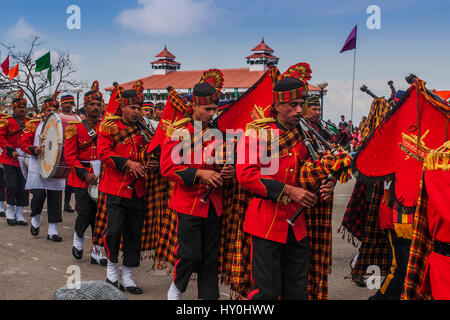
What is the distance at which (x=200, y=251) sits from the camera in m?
4.35

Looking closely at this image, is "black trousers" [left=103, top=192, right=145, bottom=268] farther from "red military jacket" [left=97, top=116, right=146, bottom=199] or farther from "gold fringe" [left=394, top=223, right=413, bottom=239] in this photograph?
"gold fringe" [left=394, top=223, right=413, bottom=239]

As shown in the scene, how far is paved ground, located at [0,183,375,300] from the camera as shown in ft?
17.2

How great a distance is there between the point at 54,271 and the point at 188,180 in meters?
2.71

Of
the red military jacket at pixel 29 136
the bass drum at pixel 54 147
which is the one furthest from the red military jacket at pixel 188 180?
the red military jacket at pixel 29 136

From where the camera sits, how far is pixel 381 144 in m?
4.41

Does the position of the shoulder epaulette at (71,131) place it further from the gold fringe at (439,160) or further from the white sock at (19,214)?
the gold fringe at (439,160)

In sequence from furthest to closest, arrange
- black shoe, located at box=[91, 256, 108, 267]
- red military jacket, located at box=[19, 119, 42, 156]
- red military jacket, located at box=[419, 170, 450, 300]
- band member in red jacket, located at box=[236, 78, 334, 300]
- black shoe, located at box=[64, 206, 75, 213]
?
1. black shoe, located at box=[64, 206, 75, 213]
2. red military jacket, located at box=[19, 119, 42, 156]
3. black shoe, located at box=[91, 256, 108, 267]
4. band member in red jacket, located at box=[236, 78, 334, 300]
5. red military jacket, located at box=[419, 170, 450, 300]

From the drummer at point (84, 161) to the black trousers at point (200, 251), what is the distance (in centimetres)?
240

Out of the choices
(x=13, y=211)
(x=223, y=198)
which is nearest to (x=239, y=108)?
(x=223, y=198)

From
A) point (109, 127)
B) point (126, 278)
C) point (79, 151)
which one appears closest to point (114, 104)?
point (109, 127)

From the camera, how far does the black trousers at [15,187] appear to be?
884 centimetres

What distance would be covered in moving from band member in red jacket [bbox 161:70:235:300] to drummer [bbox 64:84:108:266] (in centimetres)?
239

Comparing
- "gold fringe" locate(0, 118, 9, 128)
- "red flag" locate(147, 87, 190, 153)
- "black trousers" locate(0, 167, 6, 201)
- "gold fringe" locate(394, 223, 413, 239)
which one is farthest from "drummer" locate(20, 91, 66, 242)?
"gold fringe" locate(394, 223, 413, 239)
